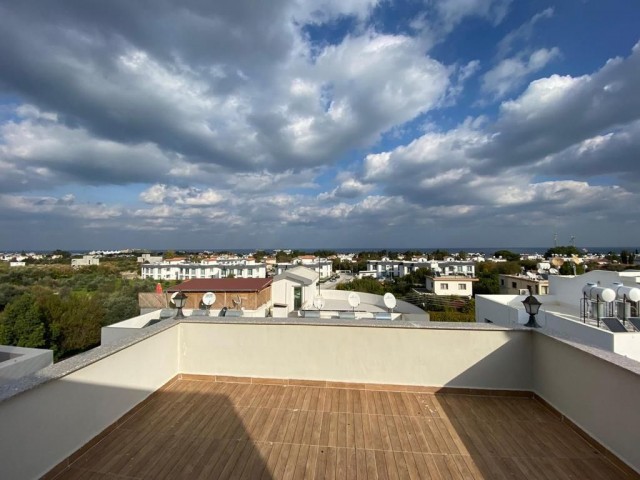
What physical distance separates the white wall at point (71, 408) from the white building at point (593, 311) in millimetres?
3896

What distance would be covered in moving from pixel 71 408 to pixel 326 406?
1.96 meters

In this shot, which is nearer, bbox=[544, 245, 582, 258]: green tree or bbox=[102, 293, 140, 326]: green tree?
→ bbox=[102, 293, 140, 326]: green tree

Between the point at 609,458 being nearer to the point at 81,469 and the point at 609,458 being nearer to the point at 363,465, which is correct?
the point at 363,465

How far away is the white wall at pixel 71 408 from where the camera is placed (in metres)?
1.75

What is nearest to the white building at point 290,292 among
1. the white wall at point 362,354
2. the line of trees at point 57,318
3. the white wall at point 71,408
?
the line of trees at point 57,318

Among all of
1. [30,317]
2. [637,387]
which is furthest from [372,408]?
[30,317]

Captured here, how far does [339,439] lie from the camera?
2.37 m

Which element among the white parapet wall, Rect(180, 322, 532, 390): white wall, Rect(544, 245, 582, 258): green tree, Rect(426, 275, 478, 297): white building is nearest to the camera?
Rect(180, 322, 532, 390): white wall

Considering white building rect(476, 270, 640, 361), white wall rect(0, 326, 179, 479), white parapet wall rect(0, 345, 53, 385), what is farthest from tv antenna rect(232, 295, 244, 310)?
white wall rect(0, 326, 179, 479)

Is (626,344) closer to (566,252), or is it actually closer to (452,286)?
(452,286)

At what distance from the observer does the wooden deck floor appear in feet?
6.61

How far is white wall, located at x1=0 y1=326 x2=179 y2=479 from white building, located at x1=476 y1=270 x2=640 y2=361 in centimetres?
390

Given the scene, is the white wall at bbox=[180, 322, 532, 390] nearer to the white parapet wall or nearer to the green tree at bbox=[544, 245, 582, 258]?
the white parapet wall

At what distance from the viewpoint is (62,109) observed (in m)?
10.1
